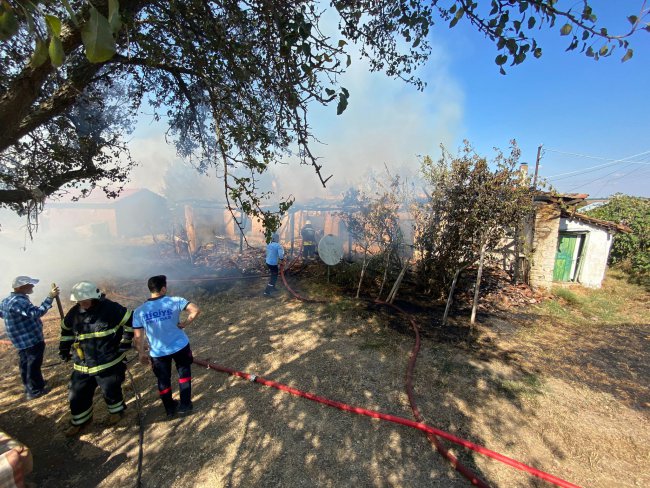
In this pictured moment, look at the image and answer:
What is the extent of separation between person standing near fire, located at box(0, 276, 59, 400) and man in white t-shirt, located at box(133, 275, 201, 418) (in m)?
1.79

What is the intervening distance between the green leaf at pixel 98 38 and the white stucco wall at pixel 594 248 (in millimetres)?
15492

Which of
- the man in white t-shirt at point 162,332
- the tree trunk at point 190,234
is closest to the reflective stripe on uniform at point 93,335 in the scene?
the man in white t-shirt at point 162,332

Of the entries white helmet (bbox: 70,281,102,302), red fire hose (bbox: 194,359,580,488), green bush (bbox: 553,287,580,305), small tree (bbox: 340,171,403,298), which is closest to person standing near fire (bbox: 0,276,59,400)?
white helmet (bbox: 70,281,102,302)

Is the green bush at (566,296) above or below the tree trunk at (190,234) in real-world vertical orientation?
below

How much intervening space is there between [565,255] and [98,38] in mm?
16404

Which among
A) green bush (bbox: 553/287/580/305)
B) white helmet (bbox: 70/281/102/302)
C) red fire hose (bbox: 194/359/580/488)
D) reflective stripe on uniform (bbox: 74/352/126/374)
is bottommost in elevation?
green bush (bbox: 553/287/580/305)

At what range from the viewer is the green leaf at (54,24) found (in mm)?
855

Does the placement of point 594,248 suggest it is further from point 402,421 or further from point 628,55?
point 628,55

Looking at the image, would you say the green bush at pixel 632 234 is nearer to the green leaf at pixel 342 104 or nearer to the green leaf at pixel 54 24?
the green leaf at pixel 342 104

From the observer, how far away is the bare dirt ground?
11.0 ft

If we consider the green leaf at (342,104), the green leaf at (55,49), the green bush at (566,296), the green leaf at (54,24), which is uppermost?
the green leaf at (342,104)

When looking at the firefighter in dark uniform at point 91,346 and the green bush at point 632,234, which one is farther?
the green bush at point 632,234

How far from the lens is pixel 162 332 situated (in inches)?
151

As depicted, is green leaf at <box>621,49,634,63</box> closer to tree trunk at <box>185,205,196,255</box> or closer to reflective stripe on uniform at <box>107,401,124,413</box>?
reflective stripe on uniform at <box>107,401,124,413</box>
